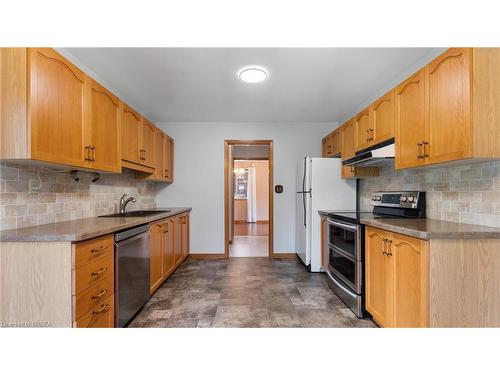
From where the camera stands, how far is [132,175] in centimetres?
298

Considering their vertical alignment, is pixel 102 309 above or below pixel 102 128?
below

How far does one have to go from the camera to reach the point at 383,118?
82.1 inches

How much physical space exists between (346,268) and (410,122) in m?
1.41

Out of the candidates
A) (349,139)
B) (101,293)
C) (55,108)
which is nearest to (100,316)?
(101,293)

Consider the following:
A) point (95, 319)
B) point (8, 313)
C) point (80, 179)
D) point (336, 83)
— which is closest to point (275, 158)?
point (336, 83)

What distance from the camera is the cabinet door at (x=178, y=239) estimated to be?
299 centimetres

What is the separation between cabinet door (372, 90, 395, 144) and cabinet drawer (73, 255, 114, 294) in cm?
246

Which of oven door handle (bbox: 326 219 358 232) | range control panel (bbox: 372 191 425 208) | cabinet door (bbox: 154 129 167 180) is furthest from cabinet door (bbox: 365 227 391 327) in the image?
cabinet door (bbox: 154 129 167 180)

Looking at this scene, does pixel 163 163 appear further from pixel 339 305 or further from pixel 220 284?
pixel 339 305

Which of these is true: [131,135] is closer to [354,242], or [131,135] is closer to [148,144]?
[148,144]

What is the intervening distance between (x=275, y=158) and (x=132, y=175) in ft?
7.14

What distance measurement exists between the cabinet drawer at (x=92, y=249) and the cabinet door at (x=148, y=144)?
1.28 meters

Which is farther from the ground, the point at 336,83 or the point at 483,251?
the point at 336,83
